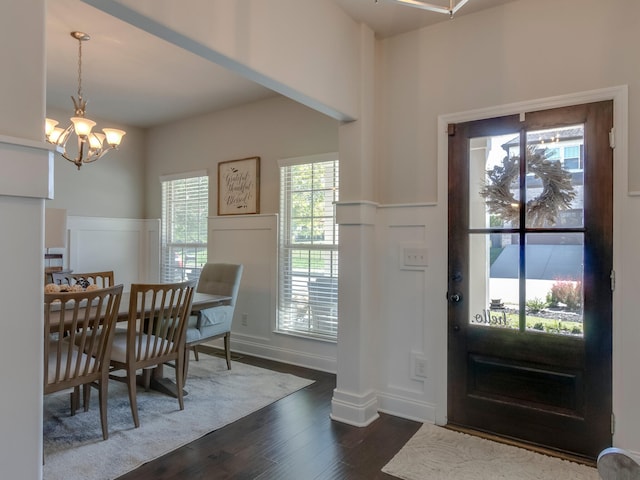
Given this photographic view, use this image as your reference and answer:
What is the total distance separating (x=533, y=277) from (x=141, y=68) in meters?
3.49

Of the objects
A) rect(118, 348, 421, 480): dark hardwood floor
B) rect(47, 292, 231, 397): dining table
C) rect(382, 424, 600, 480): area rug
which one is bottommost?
rect(118, 348, 421, 480): dark hardwood floor

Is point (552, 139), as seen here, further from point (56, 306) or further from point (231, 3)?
point (56, 306)

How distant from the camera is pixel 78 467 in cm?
215

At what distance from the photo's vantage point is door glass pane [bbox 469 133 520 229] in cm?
249

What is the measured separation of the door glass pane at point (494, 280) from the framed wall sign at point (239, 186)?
2.47 m

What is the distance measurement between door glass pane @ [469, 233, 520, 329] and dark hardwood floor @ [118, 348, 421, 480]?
90 centimetres

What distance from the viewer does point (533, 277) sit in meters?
2.42

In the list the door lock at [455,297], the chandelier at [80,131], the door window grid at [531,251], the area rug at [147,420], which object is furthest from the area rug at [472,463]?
the chandelier at [80,131]

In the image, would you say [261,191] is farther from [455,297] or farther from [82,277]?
[455,297]

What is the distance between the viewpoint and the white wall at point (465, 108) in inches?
85.0

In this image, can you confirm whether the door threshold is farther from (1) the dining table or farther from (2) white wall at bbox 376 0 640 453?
(1) the dining table

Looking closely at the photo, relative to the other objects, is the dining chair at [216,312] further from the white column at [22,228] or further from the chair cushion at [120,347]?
the white column at [22,228]

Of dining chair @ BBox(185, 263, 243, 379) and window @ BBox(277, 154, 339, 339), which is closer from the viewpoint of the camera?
dining chair @ BBox(185, 263, 243, 379)

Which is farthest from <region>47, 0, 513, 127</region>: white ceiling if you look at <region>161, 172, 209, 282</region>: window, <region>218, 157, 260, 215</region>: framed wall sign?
<region>161, 172, 209, 282</region>: window
